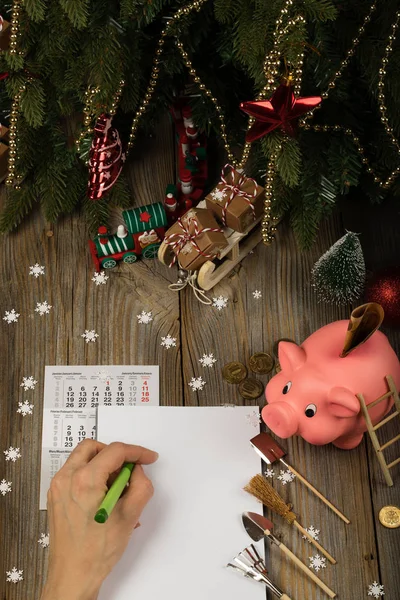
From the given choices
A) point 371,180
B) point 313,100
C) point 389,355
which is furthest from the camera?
point 371,180

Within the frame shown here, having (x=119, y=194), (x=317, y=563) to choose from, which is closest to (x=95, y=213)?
(x=119, y=194)

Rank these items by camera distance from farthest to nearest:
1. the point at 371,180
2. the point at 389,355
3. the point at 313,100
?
the point at 371,180
the point at 389,355
the point at 313,100

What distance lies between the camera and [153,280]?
139 cm

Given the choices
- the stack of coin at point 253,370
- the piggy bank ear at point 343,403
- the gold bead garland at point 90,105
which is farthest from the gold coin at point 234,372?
the gold bead garland at point 90,105

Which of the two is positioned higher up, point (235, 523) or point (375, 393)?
point (375, 393)

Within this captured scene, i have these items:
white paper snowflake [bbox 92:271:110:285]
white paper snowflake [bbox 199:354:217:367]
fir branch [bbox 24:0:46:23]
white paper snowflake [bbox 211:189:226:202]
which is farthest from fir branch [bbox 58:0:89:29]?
white paper snowflake [bbox 199:354:217:367]

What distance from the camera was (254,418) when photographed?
1286 millimetres

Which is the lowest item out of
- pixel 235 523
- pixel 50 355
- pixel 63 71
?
pixel 235 523

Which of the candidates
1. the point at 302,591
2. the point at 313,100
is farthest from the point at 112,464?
the point at 313,100

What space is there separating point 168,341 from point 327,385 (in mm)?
315

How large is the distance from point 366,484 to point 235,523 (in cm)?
22

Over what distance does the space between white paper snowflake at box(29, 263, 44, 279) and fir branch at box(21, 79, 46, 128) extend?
0.29 meters

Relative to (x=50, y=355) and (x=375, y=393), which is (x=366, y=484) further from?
(x=50, y=355)

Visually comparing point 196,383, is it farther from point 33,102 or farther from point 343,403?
point 33,102
